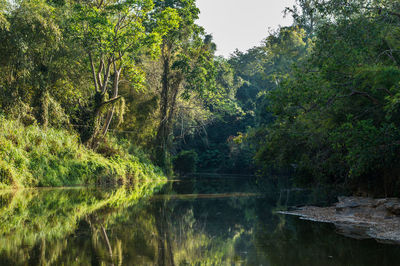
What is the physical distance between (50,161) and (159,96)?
15.1 metres

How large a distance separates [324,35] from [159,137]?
19596 millimetres

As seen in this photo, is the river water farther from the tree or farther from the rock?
the tree

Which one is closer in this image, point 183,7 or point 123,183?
point 123,183

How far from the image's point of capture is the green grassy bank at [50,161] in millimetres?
14828

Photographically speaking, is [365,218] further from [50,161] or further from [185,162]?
[185,162]

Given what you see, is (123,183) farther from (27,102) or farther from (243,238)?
(243,238)

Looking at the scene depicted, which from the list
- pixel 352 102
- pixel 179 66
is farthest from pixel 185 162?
pixel 352 102

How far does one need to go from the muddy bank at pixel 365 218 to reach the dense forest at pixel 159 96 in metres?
1.02

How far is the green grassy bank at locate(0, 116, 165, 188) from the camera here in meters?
14.8

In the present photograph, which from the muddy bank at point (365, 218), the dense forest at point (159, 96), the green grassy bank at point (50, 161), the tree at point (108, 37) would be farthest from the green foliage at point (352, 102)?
the tree at point (108, 37)

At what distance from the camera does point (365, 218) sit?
9227 millimetres

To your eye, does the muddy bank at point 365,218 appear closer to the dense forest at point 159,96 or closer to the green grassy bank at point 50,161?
the dense forest at point 159,96

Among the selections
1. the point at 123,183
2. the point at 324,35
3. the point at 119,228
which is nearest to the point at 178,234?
the point at 119,228

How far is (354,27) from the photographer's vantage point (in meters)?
12.7
